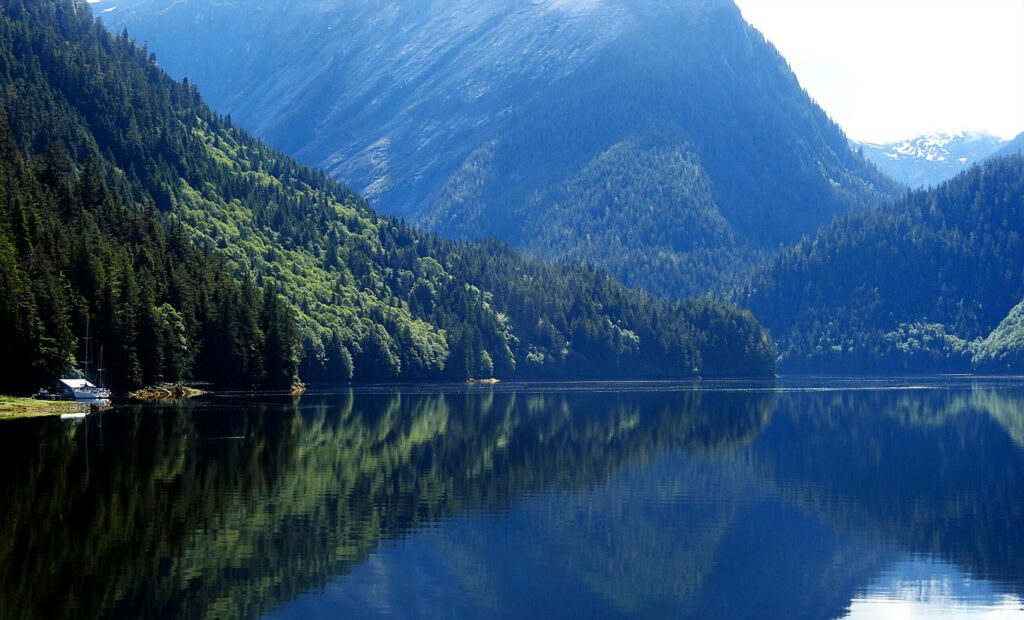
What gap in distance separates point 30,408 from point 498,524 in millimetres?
78269

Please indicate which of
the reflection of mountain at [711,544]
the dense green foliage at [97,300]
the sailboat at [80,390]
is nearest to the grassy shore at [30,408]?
the sailboat at [80,390]

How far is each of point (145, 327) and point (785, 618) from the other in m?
129

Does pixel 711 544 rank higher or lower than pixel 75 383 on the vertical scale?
lower

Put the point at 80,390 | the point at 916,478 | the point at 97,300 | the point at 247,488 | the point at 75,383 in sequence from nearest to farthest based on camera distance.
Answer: the point at 247,488, the point at 916,478, the point at 80,390, the point at 75,383, the point at 97,300

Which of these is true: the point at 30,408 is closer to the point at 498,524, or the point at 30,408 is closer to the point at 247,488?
the point at 247,488

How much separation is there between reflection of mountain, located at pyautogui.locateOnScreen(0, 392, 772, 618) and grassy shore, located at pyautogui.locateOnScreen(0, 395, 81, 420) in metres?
5.28

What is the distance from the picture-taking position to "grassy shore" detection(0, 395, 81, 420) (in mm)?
122938

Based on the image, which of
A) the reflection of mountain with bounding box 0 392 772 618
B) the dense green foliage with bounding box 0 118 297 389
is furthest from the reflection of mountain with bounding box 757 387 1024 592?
the dense green foliage with bounding box 0 118 297 389

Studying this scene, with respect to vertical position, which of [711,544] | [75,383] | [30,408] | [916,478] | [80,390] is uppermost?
[75,383]

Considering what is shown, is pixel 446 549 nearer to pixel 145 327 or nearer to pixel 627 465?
pixel 627 465

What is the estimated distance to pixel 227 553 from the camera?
53281mm

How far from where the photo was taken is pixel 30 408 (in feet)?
422

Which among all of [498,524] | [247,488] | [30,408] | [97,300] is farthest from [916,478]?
[97,300]

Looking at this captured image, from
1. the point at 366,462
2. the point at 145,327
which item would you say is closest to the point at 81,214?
the point at 145,327
